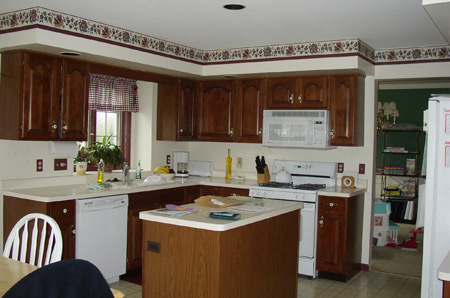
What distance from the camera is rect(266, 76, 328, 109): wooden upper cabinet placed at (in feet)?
16.3

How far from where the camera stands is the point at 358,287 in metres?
4.52

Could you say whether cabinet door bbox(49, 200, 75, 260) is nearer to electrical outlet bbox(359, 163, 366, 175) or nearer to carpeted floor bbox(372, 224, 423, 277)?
electrical outlet bbox(359, 163, 366, 175)

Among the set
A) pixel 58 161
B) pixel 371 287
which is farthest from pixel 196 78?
pixel 371 287

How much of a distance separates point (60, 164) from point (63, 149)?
177 millimetres

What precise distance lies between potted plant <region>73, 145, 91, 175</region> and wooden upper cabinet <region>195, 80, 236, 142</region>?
4.53 feet

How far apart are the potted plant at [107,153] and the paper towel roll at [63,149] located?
19.1 inches

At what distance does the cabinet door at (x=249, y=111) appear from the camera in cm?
534

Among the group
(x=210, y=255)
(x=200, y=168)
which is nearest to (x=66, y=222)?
(x=210, y=255)

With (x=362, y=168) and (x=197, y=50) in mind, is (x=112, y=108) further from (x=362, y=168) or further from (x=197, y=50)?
(x=362, y=168)

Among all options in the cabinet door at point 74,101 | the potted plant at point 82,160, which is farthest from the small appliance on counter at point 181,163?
the cabinet door at point 74,101

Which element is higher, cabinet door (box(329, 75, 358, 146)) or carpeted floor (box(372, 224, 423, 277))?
cabinet door (box(329, 75, 358, 146))

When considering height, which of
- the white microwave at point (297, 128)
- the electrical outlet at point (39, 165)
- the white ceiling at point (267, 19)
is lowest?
the electrical outlet at point (39, 165)

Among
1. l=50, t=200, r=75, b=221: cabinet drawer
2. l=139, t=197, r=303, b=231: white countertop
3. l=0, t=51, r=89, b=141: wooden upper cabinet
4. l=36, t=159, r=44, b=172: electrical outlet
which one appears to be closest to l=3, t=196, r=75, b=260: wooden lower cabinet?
l=50, t=200, r=75, b=221: cabinet drawer

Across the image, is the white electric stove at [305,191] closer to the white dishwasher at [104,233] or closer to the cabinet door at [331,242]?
the cabinet door at [331,242]
